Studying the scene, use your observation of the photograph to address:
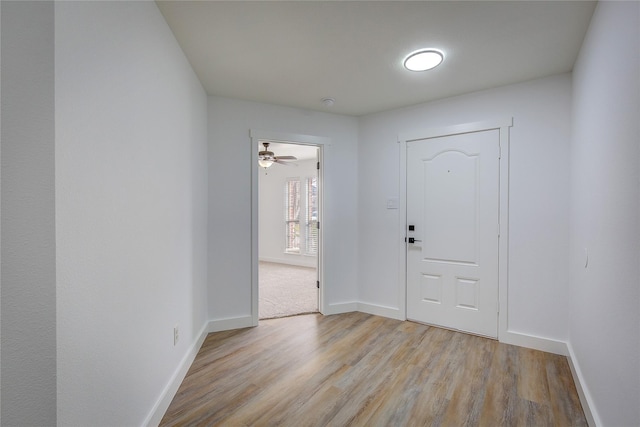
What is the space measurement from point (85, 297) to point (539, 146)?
332cm

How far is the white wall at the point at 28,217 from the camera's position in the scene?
0.82 meters

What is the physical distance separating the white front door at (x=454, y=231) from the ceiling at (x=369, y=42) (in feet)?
2.05

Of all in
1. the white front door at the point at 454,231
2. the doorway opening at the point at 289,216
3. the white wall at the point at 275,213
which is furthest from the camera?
the white wall at the point at 275,213

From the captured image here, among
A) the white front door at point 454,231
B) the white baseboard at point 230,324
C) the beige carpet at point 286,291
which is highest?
the white front door at point 454,231

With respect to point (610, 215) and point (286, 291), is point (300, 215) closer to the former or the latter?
point (286, 291)

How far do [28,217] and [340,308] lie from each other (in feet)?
10.4

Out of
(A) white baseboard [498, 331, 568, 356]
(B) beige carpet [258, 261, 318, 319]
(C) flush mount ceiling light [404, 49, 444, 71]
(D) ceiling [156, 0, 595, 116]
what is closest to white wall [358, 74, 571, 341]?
(A) white baseboard [498, 331, 568, 356]

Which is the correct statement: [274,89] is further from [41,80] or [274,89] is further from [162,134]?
[41,80]

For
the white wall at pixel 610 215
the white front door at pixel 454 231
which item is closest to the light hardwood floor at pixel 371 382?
the white front door at pixel 454 231

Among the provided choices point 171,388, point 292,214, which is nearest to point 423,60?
point 171,388

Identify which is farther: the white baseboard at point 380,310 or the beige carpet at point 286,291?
the beige carpet at point 286,291

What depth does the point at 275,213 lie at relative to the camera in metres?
7.38

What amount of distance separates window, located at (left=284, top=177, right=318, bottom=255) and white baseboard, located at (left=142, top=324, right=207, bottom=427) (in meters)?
4.25

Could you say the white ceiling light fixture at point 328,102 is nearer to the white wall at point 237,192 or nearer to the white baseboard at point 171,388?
the white wall at point 237,192
